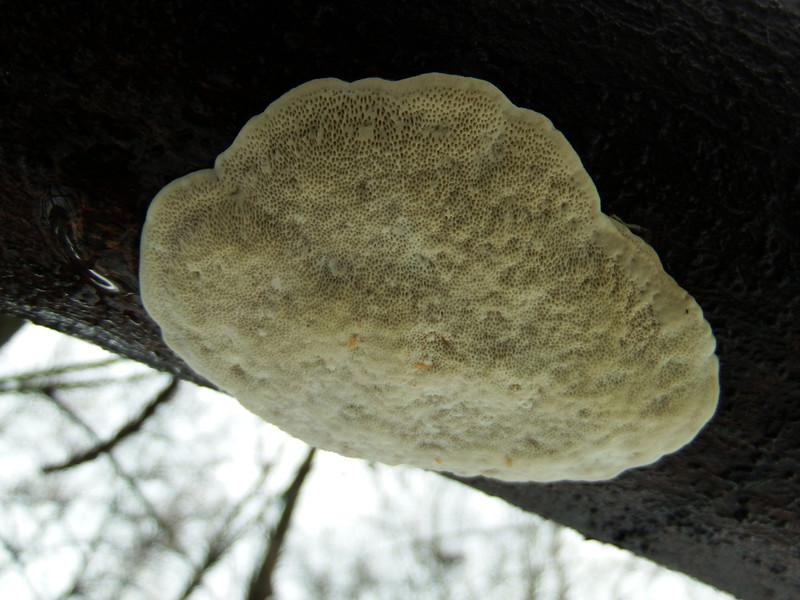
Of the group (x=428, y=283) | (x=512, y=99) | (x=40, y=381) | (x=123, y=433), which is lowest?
(x=123, y=433)

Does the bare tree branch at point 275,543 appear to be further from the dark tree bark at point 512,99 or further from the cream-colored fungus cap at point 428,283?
the dark tree bark at point 512,99

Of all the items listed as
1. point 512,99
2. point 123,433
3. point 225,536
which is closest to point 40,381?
point 123,433

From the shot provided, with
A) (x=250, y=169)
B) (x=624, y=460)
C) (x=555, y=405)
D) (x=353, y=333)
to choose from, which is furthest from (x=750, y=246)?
(x=250, y=169)

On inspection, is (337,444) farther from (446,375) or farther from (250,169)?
(250,169)

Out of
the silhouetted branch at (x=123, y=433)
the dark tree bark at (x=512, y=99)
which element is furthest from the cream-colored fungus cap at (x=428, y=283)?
the silhouetted branch at (x=123, y=433)

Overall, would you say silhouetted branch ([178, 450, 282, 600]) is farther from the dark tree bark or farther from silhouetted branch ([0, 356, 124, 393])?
the dark tree bark

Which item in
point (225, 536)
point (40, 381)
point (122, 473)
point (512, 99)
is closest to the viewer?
point (512, 99)

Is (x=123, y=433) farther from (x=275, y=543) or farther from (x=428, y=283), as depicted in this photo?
(x=428, y=283)
